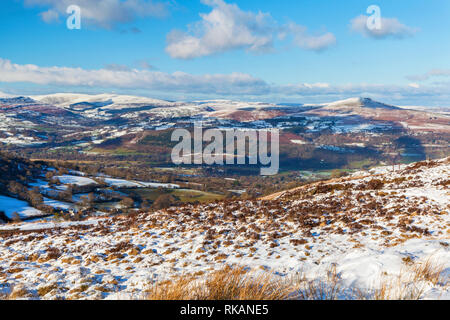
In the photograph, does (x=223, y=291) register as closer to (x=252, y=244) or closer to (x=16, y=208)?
(x=252, y=244)

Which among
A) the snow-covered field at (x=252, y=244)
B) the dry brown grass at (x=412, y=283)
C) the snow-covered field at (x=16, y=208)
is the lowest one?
the snow-covered field at (x=16, y=208)

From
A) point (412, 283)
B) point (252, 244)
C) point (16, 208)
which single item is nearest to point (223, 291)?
point (412, 283)

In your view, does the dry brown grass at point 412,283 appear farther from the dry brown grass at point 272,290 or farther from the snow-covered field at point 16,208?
the snow-covered field at point 16,208

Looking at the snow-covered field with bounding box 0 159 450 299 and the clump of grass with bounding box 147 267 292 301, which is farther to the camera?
the snow-covered field with bounding box 0 159 450 299

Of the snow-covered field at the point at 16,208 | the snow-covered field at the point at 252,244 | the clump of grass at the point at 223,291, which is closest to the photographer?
the clump of grass at the point at 223,291

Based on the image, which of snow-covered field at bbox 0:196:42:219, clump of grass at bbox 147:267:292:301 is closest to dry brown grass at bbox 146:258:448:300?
clump of grass at bbox 147:267:292:301

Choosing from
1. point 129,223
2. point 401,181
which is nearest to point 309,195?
point 401,181

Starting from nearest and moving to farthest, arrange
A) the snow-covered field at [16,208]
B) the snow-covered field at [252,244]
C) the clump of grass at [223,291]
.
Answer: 1. the clump of grass at [223,291]
2. the snow-covered field at [252,244]
3. the snow-covered field at [16,208]

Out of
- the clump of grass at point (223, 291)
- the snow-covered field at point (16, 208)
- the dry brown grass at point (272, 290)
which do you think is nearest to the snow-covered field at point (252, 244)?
the dry brown grass at point (272, 290)

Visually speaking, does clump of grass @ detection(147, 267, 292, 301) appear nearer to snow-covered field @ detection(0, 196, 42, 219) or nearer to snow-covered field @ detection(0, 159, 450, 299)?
snow-covered field @ detection(0, 159, 450, 299)
